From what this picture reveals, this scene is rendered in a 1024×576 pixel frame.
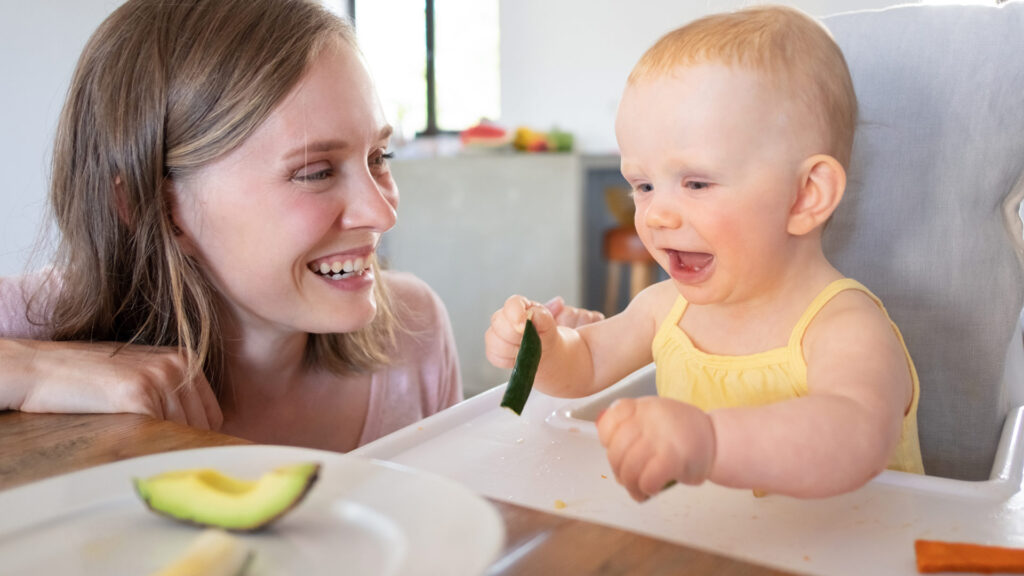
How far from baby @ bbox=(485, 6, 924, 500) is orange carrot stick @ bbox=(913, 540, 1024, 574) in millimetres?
60

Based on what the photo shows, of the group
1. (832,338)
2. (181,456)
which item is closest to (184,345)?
(181,456)

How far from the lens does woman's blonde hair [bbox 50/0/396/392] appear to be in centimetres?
108

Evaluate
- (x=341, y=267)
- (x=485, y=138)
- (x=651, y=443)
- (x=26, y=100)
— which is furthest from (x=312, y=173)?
(x=485, y=138)

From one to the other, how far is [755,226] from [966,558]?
33cm

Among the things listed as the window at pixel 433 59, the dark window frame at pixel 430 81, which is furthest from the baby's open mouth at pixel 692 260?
the dark window frame at pixel 430 81

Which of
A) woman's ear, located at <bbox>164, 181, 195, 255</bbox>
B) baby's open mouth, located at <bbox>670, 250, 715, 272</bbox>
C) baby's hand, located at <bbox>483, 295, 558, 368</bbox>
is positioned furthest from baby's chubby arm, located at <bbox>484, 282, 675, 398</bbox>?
woman's ear, located at <bbox>164, 181, 195, 255</bbox>

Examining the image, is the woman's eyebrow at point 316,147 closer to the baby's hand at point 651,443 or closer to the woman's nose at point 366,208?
the woman's nose at point 366,208

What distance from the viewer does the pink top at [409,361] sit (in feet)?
4.34

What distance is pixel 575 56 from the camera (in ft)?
15.7

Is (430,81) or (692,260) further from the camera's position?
(430,81)

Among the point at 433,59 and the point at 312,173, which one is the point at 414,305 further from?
the point at 433,59

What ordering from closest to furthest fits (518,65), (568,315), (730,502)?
1. (730,502)
2. (568,315)
3. (518,65)

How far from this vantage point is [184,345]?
1.13 meters

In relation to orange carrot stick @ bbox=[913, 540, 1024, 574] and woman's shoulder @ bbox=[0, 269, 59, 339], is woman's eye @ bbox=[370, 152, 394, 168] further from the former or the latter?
orange carrot stick @ bbox=[913, 540, 1024, 574]
